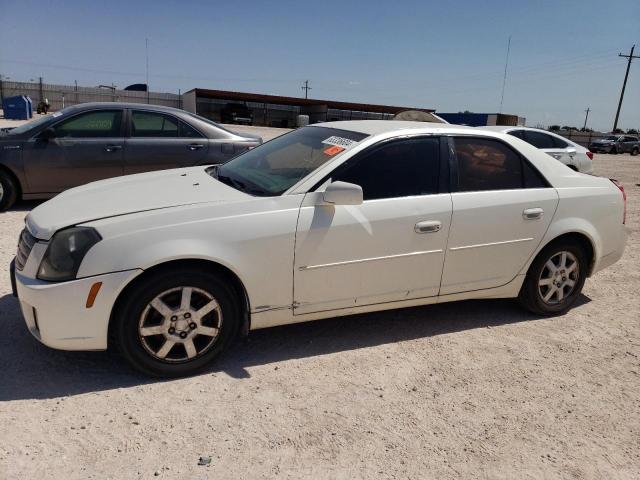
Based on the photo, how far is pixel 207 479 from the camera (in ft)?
7.88

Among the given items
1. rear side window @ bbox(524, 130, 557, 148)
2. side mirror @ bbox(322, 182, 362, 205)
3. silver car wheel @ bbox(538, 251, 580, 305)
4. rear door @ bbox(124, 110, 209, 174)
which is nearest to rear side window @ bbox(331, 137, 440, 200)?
side mirror @ bbox(322, 182, 362, 205)

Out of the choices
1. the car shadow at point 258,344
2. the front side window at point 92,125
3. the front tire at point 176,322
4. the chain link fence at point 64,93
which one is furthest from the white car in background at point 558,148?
the chain link fence at point 64,93

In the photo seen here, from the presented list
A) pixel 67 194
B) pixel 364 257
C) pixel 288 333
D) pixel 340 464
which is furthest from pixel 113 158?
pixel 340 464

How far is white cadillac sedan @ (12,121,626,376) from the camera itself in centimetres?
299

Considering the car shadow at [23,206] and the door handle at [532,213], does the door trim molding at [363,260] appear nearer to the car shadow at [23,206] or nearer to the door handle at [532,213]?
the door handle at [532,213]

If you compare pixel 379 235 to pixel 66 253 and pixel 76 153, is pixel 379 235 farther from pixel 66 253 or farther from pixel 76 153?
pixel 76 153

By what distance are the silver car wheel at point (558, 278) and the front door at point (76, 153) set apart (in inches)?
222

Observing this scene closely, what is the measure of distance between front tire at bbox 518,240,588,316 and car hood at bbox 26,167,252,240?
8.16ft

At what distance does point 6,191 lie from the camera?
22.8 feet

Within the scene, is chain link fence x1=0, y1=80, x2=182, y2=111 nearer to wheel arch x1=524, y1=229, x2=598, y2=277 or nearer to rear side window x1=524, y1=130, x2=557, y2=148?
rear side window x1=524, y1=130, x2=557, y2=148

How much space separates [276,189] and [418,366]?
5.02ft

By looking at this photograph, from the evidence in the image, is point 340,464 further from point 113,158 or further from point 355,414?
point 113,158

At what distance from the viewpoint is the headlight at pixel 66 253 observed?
2924 millimetres

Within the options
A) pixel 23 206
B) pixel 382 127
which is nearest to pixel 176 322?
pixel 382 127
